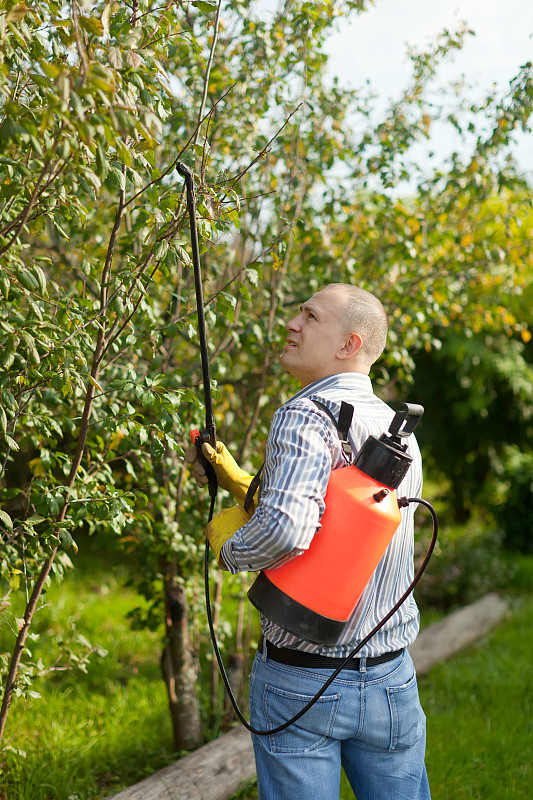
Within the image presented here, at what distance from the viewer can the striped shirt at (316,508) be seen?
1.50m

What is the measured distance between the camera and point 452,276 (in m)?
3.48

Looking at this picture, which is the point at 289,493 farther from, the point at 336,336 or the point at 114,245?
the point at 114,245

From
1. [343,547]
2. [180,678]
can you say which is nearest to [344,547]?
[343,547]

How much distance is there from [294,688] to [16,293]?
50.5 inches

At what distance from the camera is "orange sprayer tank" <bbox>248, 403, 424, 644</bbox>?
5.04ft

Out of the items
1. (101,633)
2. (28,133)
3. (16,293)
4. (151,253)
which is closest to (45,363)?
(16,293)

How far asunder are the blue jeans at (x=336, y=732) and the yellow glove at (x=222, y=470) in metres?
0.47

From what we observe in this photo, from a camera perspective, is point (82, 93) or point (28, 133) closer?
point (82, 93)

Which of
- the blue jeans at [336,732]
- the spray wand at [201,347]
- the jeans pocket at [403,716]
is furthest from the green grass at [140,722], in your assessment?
the jeans pocket at [403,716]

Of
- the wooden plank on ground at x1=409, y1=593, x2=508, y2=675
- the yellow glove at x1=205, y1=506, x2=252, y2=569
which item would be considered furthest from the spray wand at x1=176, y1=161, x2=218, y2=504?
the wooden plank on ground at x1=409, y1=593, x2=508, y2=675

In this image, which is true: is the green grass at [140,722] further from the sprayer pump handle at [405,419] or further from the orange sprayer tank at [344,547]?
the sprayer pump handle at [405,419]

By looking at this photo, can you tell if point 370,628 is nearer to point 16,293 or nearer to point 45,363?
point 45,363

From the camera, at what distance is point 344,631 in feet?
5.44

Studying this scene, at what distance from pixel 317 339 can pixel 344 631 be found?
75 centimetres
